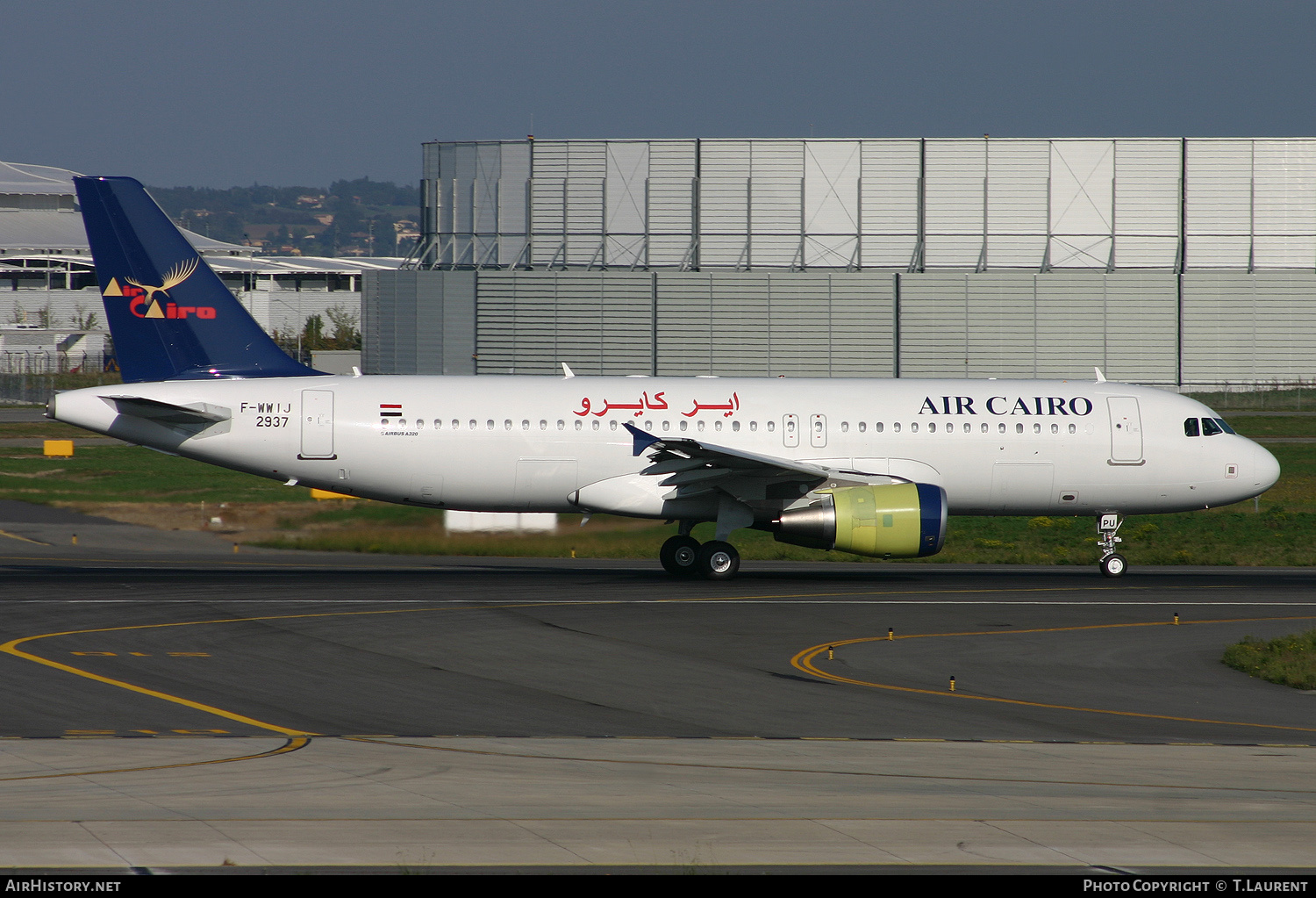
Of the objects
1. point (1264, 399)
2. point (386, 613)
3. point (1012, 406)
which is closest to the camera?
point (386, 613)

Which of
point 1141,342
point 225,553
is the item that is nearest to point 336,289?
point 1141,342

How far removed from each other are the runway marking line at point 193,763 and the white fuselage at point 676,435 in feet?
43.9

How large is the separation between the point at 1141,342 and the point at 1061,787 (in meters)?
63.1

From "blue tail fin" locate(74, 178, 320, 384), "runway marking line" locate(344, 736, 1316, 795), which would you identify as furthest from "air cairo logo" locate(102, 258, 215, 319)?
"runway marking line" locate(344, 736, 1316, 795)

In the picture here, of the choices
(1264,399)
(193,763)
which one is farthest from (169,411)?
(1264,399)

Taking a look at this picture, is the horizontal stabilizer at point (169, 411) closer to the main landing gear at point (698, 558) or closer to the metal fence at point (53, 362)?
the main landing gear at point (698, 558)

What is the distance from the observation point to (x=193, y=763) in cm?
1184

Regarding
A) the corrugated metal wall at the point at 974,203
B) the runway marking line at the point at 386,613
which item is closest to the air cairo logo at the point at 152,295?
the runway marking line at the point at 386,613

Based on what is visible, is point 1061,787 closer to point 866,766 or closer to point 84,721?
point 866,766

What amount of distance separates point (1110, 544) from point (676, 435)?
9899mm

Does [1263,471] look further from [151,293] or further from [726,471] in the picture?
[151,293]

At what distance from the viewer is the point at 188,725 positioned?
45.3 ft

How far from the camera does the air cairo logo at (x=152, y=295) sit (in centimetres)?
2653

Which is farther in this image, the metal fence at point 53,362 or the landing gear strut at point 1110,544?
the metal fence at point 53,362
